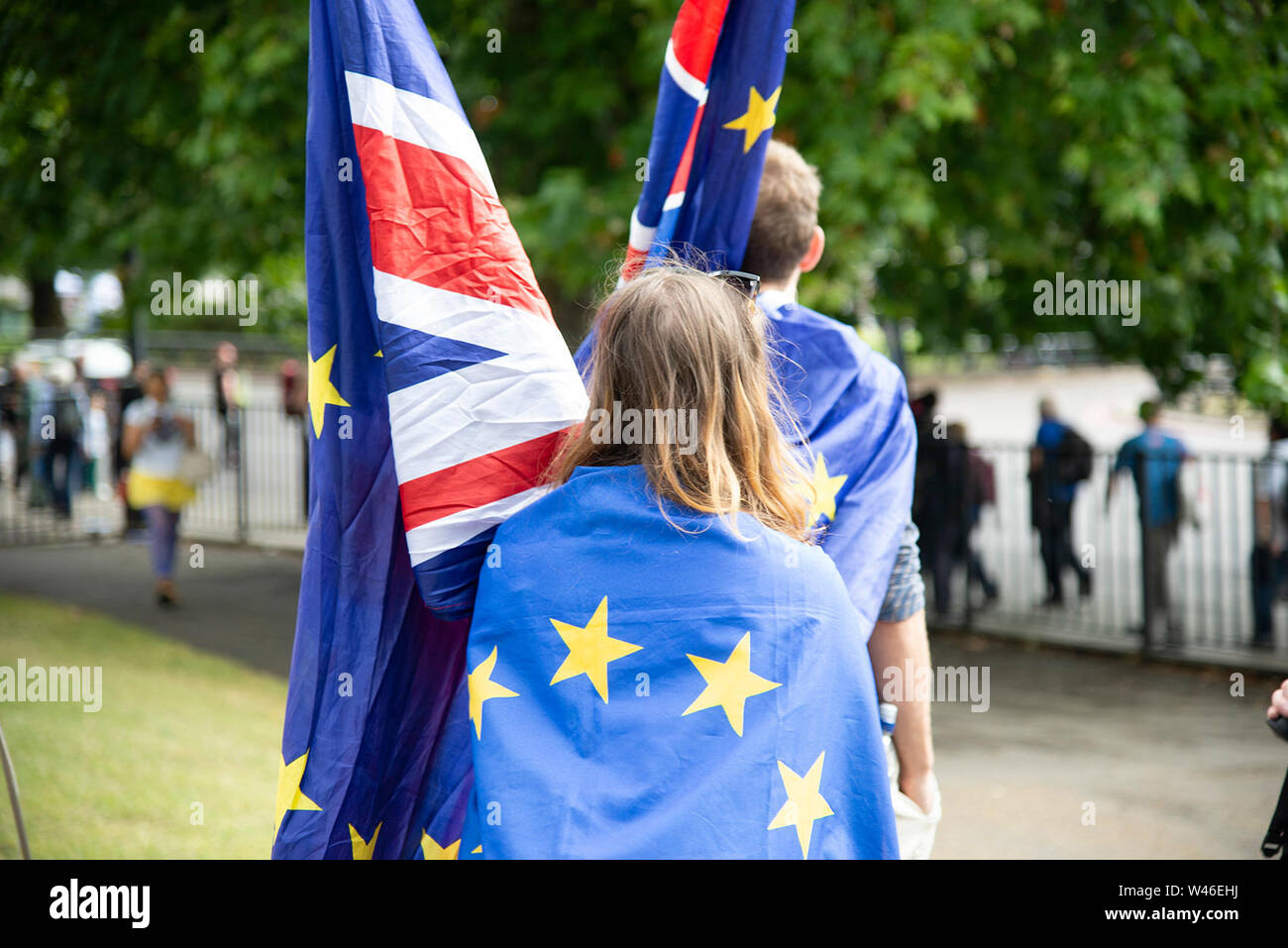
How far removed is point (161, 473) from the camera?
10.1 m

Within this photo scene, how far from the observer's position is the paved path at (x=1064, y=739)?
5.83 m

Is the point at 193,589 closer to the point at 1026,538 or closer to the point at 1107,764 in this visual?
the point at 1107,764

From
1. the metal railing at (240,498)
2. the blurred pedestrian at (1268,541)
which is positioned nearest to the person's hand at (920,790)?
the blurred pedestrian at (1268,541)

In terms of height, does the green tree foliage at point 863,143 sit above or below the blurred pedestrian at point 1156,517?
above

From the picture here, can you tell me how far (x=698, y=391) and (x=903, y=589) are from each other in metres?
A: 1.05

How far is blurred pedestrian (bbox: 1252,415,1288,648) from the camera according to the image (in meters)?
9.40

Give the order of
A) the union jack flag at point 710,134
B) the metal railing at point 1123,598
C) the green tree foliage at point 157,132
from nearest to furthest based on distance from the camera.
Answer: the union jack flag at point 710,134 < the green tree foliage at point 157,132 < the metal railing at point 1123,598

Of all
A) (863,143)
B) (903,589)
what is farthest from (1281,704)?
(863,143)

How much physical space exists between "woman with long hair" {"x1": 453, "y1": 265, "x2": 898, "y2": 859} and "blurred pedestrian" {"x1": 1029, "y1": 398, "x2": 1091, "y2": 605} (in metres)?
9.39

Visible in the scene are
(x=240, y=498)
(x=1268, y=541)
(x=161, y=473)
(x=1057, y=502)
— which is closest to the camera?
(x=1268, y=541)

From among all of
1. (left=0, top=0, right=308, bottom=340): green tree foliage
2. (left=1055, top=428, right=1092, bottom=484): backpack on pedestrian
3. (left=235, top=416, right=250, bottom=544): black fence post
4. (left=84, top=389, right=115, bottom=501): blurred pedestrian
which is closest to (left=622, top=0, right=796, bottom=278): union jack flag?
(left=0, top=0, right=308, bottom=340): green tree foliage

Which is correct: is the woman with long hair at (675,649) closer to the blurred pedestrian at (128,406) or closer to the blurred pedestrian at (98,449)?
the blurred pedestrian at (128,406)

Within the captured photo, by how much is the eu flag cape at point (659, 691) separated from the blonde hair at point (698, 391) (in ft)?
0.17
